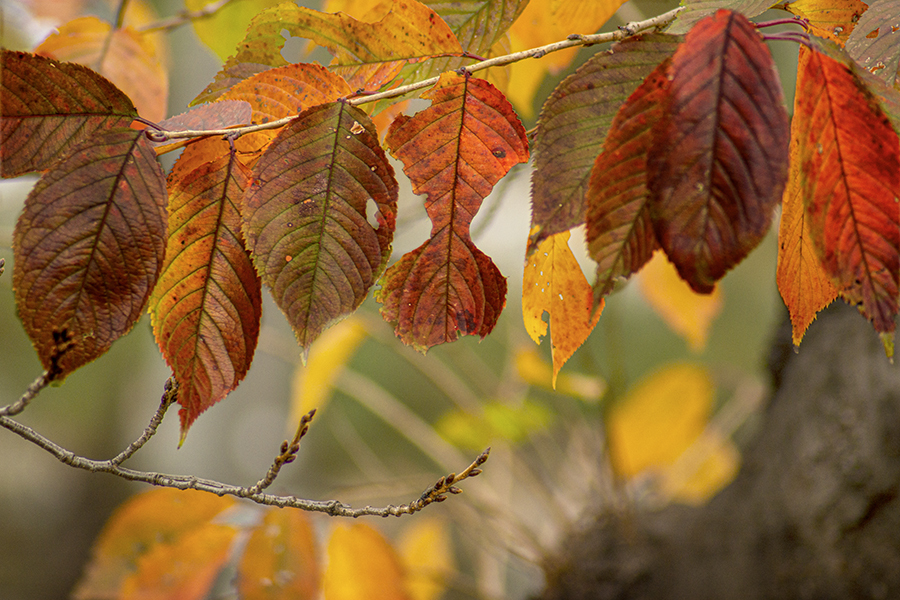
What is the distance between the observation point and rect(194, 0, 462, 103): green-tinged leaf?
0.32 metres

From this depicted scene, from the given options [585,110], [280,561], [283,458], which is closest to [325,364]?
[280,561]

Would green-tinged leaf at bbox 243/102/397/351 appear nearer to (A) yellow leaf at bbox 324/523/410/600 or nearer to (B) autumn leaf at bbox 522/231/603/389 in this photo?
(B) autumn leaf at bbox 522/231/603/389

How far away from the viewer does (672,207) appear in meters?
0.22

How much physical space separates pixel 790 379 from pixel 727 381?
1.40 ft

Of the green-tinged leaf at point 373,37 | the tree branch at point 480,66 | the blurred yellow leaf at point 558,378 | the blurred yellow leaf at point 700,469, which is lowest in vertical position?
A: the blurred yellow leaf at point 700,469

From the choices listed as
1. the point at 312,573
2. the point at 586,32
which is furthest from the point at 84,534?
the point at 586,32

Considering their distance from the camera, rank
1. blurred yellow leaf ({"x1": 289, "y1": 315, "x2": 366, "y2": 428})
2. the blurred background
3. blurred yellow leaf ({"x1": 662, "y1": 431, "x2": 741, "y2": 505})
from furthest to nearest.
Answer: blurred yellow leaf ({"x1": 662, "y1": 431, "x2": 741, "y2": 505}) < the blurred background < blurred yellow leaf ({"x1": 289, "y1": 315, "x2": 366, "y2": 428})

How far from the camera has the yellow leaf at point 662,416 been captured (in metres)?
1.15

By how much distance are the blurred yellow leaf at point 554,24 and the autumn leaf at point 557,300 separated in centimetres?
19

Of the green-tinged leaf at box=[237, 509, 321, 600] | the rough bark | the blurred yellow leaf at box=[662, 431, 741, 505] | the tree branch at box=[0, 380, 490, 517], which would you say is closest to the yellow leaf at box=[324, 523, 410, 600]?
the green-tinged leaf at box=[237, 509, 321, 600]

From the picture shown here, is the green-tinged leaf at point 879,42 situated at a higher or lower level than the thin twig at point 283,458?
higher

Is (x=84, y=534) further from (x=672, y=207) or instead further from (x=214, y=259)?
(x=672, y=207)

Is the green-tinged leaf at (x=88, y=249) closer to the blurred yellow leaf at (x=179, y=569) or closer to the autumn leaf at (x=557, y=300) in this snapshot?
the autumn leaf at (x=557, y=300)

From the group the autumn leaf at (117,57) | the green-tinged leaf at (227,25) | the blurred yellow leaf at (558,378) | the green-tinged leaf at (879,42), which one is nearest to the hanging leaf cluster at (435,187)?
the green-tinged leaf at (879,42)
